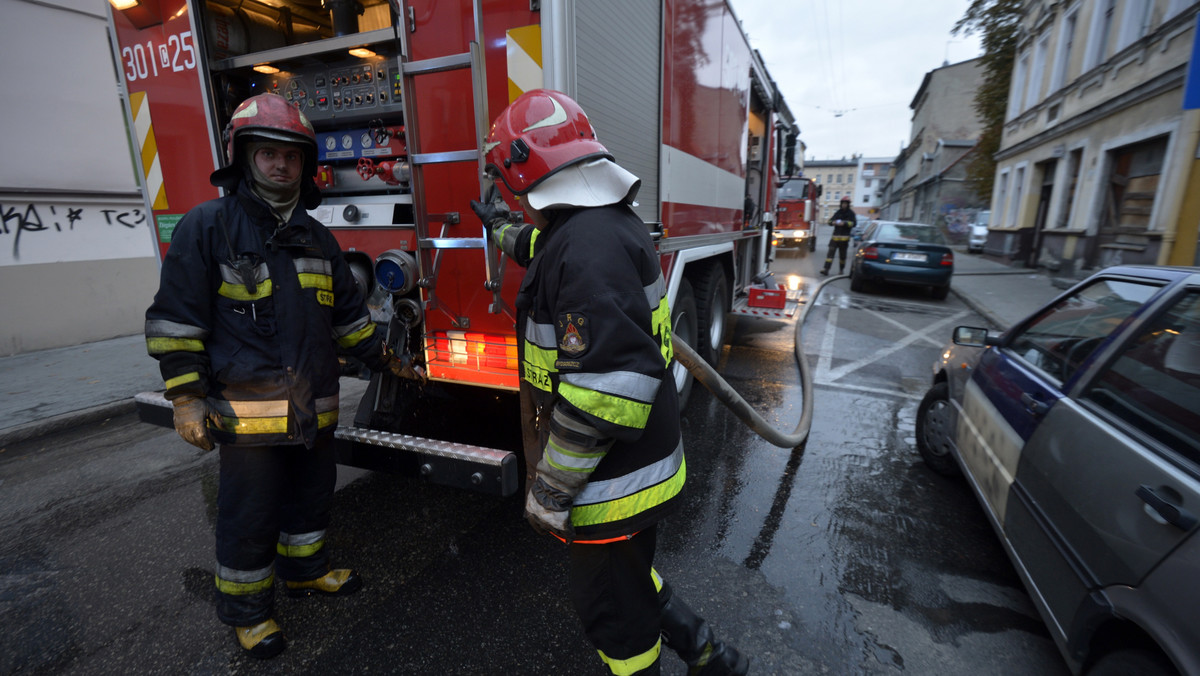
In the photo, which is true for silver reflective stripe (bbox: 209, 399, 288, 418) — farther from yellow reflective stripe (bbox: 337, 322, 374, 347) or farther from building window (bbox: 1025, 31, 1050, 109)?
building window (bbox: 1025, 31, 1050, 109)

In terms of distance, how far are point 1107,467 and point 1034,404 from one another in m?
0.58

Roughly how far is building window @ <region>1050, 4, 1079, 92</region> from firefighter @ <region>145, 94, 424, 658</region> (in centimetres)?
1894

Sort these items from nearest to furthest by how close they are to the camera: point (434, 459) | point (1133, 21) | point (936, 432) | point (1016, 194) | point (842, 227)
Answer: point (434, 459) < point (936, 432) < point (1133, 21) < point (842, 227) < point (1016, 194)

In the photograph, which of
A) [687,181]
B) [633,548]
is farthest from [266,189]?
[687,181]

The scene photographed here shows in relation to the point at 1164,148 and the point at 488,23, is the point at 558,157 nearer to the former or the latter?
the point at 488,23

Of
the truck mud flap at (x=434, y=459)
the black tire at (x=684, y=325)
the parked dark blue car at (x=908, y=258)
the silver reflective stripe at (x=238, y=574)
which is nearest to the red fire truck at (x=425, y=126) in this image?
the truck mud flap at (x=434, y=459)

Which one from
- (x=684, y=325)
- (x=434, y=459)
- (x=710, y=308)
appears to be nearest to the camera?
(x=434, y=459)

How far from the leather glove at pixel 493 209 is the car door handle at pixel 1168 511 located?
2130mm

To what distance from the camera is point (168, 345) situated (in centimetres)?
184

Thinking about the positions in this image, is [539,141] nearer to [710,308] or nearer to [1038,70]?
[710,308]

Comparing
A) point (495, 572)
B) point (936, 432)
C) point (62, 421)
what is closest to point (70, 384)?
point (62, 421)

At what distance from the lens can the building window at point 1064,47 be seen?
1411 cm

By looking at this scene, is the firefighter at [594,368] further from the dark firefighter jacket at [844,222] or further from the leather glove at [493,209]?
the dark firefighter jacket at [844,222]

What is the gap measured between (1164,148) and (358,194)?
13.8m
